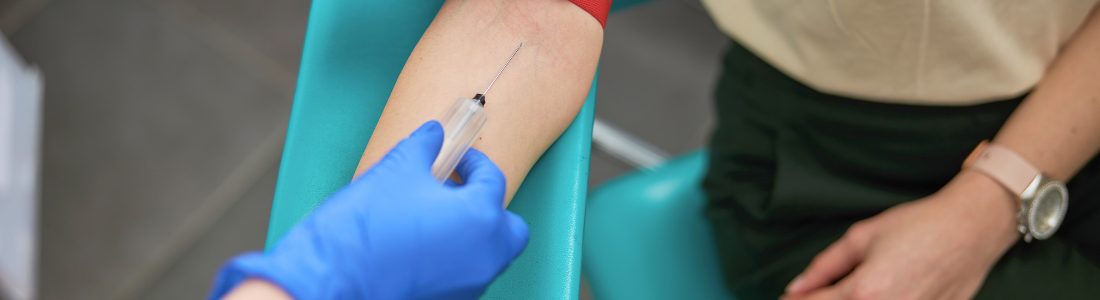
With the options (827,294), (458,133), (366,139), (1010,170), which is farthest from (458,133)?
(1010,170)

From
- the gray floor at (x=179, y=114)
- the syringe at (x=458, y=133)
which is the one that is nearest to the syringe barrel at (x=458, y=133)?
the syringe at (x=458, y=133)

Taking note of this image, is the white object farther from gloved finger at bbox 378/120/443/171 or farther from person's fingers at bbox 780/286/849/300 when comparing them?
person's fingers at bbox 780/286/849/300

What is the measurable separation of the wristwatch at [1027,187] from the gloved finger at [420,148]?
44 centimetres

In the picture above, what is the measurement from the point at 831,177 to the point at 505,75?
12.4 inches

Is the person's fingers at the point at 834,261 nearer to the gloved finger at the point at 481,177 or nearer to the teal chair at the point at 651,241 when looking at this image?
the teal chair at the point at 651,241

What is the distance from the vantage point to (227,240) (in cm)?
141

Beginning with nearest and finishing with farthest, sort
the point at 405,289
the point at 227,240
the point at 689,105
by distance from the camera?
the point at 405,289 → the point at 227,240 → the point at 689,105

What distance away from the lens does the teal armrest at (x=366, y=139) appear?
0.62 metres

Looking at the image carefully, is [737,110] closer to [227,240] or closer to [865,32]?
[865,32]

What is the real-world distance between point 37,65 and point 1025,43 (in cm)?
151

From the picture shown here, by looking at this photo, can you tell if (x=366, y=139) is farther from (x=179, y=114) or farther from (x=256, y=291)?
(x=179, y=114)

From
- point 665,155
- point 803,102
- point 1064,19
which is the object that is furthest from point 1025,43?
point 665,155

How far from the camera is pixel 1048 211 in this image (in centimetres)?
71

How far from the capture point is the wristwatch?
694 millimetres
